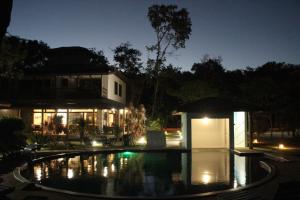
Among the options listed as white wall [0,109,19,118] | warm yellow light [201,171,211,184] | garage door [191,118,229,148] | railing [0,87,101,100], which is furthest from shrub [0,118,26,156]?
white wall [0,109,19,118]

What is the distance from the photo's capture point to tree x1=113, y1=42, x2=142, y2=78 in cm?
4168

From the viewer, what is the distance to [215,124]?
79.9ft

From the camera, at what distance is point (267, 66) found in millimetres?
53281

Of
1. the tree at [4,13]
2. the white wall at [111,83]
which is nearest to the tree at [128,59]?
the white wall at [111,83]

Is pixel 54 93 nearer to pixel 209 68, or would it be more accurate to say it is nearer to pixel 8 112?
pixel 8 112

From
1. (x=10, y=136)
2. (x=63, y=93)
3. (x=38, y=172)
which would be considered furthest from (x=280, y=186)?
(x=63, y=93)

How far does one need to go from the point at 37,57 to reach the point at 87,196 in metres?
40.5

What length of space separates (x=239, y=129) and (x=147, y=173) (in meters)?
11.1

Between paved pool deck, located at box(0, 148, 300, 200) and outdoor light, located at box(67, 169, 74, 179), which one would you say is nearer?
paved pool deck, located at box(0, 148, 300, 200)

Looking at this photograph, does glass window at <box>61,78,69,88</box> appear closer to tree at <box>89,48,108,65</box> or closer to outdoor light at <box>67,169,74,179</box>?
outdoor light at <box>67,169,74,179</box>

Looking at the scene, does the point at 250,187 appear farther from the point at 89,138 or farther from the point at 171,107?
the point at 171,107

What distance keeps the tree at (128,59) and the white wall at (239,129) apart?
1952cm

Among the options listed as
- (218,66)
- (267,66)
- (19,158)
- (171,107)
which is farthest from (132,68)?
(19,158)

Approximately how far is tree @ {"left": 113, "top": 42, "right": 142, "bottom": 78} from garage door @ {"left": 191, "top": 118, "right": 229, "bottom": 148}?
18.3 metres
